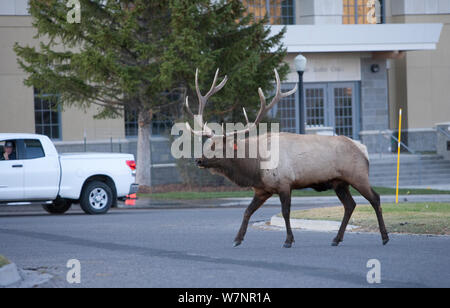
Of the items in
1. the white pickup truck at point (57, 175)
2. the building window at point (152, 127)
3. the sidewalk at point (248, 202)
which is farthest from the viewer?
the building window at point (152, 127)

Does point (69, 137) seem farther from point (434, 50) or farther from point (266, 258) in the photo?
point (266, 258)

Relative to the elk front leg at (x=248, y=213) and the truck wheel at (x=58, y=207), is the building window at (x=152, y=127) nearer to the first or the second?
the truck wheel at (x=58, y=207)

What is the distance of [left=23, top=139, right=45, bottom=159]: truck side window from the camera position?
18.9 meters

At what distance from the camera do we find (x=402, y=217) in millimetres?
15664

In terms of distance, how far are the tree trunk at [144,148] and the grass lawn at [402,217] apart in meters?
11.6

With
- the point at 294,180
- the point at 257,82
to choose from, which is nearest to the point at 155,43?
the point at 257,82

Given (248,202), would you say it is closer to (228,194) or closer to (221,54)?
(228,194)

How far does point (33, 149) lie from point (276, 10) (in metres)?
20.1

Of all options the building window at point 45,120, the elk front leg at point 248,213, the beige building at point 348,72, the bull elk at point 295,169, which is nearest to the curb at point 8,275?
the bull elk at point 295,169

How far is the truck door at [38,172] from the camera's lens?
18781 mm

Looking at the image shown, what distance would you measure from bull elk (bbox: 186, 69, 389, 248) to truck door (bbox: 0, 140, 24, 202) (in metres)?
7.23

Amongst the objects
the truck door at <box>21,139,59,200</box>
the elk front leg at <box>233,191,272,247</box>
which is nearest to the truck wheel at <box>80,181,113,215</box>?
the truck door at <box>21,139,59,200</box>
